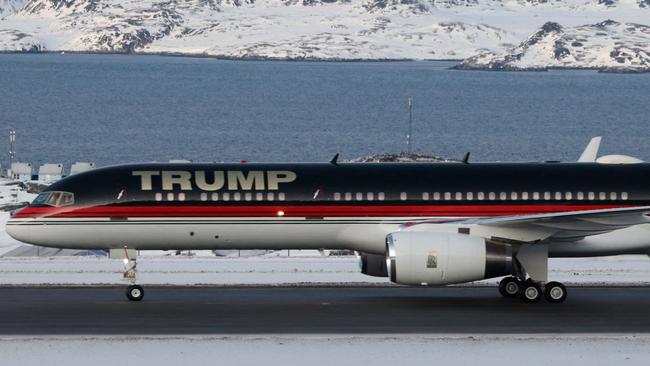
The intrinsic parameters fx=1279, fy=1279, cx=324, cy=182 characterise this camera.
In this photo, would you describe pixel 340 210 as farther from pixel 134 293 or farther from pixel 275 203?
pixel 134 293

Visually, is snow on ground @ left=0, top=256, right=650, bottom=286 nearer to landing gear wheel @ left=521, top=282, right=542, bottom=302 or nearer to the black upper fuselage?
the black upper fuselage

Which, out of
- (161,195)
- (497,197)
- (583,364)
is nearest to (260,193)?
(161,195)

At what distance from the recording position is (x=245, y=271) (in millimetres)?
49438

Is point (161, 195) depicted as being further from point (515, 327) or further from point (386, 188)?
point (515, 327)

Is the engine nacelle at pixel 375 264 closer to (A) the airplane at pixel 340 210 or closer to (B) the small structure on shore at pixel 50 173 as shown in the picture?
(A) the airplane at pixel 340 210

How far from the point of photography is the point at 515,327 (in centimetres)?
3616

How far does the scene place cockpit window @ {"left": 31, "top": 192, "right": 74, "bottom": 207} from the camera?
40938 millimetres

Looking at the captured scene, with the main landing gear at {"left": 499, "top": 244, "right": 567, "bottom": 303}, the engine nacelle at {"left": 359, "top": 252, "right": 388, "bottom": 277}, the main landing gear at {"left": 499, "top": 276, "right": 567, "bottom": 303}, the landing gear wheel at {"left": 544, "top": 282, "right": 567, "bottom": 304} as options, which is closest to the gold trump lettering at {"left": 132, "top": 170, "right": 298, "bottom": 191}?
the engine nacelle at {"left": 359, "top": 252, "right": 388, "bottom": 277}

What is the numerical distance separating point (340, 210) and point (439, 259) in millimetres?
4440

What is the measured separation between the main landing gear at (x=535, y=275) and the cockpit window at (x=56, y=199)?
47.0ft

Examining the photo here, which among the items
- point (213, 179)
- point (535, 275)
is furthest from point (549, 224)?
point (213, 179)

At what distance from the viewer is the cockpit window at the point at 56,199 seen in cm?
4094

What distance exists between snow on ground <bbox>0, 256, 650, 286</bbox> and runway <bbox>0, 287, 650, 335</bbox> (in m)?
1.69

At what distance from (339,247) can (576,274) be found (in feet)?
36.1
